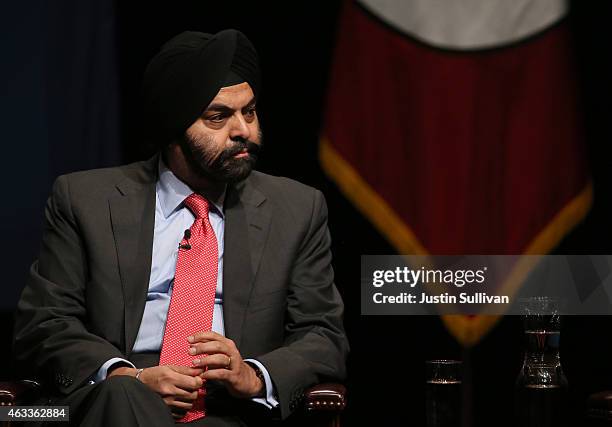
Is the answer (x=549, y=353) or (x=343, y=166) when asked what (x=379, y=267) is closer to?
(x=343, y=166)

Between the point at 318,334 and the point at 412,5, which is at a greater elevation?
the point at 412,5

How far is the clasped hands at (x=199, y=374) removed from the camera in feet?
7.73

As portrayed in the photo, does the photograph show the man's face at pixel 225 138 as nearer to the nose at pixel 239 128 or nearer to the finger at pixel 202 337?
the nose at pixel 239 128

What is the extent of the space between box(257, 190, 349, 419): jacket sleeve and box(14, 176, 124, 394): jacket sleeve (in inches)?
17.6

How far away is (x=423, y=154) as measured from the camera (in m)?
3.46

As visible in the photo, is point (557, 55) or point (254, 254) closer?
point (254, 254)

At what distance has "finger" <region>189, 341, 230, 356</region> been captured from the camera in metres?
2.36

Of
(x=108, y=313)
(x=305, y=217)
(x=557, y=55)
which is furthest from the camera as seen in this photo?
(x=557, y=55)

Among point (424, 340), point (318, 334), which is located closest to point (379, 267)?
point (424, 340)

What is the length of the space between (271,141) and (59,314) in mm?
1140

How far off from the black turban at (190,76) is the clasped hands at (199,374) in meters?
0.64

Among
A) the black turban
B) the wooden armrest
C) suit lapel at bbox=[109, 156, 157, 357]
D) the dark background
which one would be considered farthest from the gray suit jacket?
the dark background

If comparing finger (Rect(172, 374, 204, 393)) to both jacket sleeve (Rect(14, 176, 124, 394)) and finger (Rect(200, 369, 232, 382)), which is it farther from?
jacket sleeve (Rect(14, 176, 124, 394))

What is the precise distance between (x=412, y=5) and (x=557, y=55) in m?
0.54
